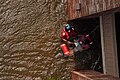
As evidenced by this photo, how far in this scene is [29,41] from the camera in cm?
600

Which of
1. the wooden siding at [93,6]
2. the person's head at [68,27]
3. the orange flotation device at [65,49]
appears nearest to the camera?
the wooden siding at [93,6]

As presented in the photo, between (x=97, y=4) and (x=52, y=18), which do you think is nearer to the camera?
(x=97, y=4)

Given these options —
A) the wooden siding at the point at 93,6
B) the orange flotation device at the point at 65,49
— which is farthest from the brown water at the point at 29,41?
the wooden siding at the point at 93,6

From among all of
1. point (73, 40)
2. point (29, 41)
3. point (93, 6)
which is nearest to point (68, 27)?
point (73, 40)

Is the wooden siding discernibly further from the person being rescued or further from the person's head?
the person being rescued

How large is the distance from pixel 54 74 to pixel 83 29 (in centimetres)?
109

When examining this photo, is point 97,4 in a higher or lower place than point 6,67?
higher

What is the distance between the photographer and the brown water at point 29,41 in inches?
236

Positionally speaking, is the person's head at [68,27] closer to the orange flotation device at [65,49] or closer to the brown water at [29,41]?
the brown water at [29,41]

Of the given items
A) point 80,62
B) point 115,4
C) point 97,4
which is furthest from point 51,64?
point 115,4

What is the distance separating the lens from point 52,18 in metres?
6.03

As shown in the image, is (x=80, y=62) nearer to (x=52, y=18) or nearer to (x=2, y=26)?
(x=52, y=18)

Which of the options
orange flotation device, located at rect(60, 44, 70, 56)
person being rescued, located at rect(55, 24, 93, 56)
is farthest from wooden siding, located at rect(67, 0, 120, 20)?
orange flotation device, located at rect(60, 44, 70, 56)

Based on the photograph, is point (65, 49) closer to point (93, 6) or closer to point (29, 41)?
point (29, 41)
